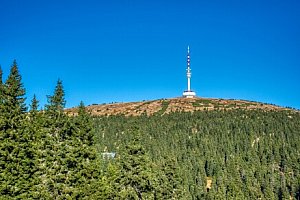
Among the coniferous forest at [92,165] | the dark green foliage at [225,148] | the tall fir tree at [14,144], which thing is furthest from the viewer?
the dark green foliage at [225,148]

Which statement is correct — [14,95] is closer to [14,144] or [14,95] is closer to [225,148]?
[14,144]

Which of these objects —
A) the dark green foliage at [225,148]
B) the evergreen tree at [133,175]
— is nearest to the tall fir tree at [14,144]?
the evergreen tree at [133,175]

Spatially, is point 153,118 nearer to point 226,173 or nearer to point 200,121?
point 200,121

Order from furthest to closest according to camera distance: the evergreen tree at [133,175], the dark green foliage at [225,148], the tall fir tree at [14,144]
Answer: the dark green foliage at [225,148] < the evergreen tree at [133,175] < the tall fir tree at [14,144]

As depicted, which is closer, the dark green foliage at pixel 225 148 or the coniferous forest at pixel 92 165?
the coniferous forest at pixel 92 165

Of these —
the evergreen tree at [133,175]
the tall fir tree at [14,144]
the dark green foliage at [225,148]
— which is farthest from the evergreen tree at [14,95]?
the dark green foliage at [225,148]

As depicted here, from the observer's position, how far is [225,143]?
15700 cm

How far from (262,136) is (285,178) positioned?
34338mm

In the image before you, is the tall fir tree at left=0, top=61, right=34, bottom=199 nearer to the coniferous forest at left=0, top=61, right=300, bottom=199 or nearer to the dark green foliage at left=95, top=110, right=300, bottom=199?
the coniferous forest at left=0, top=61, right=300, bottom=199

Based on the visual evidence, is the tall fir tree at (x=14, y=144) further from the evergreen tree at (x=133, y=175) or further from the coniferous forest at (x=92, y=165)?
the evergreen tree at (x=133, y=175)

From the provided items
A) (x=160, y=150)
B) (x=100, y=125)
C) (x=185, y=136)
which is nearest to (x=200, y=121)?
(x=185, y=136)

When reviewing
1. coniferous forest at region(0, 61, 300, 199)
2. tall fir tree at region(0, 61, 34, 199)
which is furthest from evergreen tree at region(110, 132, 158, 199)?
tall fir tree at region(0, 61, 34, 199)

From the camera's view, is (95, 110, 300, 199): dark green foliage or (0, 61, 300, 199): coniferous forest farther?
(95, 110, 300, 199): dark green foliage

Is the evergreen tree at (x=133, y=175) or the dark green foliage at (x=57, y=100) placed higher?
the dark green foliage at (x=57, y=100)
